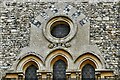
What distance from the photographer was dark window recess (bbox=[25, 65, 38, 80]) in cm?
1409

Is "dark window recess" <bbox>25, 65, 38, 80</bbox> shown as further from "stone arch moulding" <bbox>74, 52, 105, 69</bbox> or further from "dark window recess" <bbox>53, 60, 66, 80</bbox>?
"stone arch moulding" <bbox>74, 52, 105, 69</bbox>

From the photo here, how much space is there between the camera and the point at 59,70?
1409cm

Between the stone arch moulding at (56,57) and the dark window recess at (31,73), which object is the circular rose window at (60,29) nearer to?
the stone arch moulding at (56,57)

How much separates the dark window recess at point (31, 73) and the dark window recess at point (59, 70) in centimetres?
69

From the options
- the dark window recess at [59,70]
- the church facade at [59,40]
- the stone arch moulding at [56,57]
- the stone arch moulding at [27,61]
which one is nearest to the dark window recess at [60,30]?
the church facade at [59,40]

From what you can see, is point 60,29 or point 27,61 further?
point 60,29

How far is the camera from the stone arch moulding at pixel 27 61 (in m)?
14.0

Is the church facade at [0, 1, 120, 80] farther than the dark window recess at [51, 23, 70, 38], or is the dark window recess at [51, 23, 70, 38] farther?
the dark window recess at [51, 23, 70, 38]

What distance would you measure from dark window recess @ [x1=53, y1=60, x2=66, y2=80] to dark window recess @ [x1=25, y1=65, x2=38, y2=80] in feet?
2.25

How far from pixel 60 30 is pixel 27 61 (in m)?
1.67

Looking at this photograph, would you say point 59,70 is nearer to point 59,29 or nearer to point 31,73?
point 31,73

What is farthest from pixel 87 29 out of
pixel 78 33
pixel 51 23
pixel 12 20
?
pixel 12 20

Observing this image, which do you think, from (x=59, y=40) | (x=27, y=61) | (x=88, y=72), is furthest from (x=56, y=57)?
(x=88, y=72)

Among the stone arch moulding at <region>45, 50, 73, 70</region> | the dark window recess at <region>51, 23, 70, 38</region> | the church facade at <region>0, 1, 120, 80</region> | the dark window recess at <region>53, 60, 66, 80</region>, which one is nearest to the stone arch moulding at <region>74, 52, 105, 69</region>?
the church facade at <region>0, 1, 120, 80</region>
